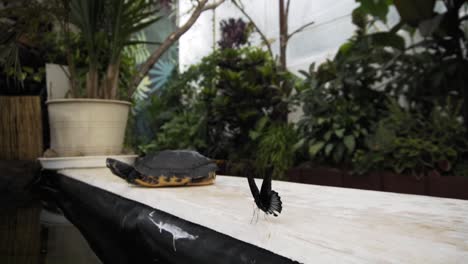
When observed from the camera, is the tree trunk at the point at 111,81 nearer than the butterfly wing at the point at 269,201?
No

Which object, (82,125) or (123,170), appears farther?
(82,125)

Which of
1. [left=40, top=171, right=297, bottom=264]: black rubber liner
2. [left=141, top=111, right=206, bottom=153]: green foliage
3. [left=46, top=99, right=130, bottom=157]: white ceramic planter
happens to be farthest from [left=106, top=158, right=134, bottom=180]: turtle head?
[left=141, top=111, right=206, bottom=153]: green foliage

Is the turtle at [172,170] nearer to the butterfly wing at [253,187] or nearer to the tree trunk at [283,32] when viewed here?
the butterfly wing at [253,187]

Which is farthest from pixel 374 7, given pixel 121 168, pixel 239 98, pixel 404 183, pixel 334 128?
pixel 121 168

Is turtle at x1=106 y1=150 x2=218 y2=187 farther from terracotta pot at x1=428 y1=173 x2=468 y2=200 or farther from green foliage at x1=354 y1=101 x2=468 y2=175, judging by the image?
terracotta pot at x1=428 y1=173 x2=468 y2=200

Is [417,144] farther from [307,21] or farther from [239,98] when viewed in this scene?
[307,21]

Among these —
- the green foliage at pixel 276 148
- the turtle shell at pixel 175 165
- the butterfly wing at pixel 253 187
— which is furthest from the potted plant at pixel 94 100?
the butterfly wing at pixel 253 187

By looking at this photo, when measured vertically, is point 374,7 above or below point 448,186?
above
